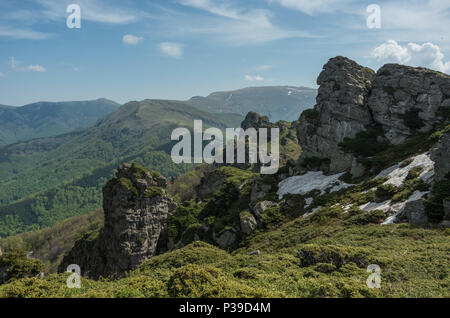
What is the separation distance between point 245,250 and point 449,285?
80.3 feet

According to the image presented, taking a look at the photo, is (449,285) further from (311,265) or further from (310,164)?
(310,164)

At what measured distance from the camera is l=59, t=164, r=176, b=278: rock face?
55.8 meters

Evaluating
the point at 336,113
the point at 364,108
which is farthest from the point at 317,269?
the point at 364,108

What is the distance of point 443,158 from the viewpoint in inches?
1128

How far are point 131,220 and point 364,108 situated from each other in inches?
2046

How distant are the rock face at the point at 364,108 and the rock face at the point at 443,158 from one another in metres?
14.2

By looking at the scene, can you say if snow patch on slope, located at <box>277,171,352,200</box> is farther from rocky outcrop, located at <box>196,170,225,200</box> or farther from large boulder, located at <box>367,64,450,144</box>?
rocky outcrop, located at <box>196,170,225,200</box>

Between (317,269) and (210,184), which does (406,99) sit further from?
(210,184)

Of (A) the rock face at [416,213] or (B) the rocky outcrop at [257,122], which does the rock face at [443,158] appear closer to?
(A) the rock face at [416,213]

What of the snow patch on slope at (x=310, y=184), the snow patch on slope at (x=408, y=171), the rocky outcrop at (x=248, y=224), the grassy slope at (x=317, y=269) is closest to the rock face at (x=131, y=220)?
the grassy slope at (x=317, y=269)

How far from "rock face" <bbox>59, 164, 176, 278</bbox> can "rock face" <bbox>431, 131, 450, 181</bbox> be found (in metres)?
49.0

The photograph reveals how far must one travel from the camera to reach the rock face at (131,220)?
5581cm

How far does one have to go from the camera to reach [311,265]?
67.1 feet
